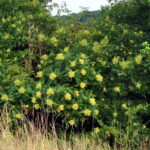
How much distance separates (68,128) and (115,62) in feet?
3.83

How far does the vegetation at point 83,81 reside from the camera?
4.83 metres

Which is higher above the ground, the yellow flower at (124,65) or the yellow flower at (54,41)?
the yellow flower at (54,41)

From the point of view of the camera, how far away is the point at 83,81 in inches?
197

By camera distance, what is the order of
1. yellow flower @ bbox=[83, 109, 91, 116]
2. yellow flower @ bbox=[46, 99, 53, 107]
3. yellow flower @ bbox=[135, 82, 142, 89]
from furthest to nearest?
yellow flower @ bbox=[135, 82, 142, 89], yellow flower @ bbox=[83, 109, 91, 116], yellow flower @ bbox=[46, 99, 53, 107]

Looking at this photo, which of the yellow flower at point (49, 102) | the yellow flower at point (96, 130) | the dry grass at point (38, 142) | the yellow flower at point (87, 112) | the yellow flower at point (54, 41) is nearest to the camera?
the dry grass at point (38, 142)

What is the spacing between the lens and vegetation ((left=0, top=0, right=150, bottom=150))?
483cm

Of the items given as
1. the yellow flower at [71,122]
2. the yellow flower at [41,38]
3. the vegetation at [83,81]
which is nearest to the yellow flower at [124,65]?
the vegetation at [83,81]

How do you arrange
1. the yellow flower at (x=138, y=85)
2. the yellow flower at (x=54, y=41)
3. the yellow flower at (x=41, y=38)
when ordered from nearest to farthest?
the yellow flower at (x=138, y=85) < the yellow flower at (x=54, y=41) < the yellow flower at (x=41, y=38)

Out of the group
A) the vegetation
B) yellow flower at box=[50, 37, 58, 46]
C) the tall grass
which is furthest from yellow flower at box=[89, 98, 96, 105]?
yellow flower at box=[50, 37, 58, 46]

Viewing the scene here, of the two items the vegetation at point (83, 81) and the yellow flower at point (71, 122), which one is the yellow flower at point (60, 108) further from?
the yellow flower at point (71, 122)

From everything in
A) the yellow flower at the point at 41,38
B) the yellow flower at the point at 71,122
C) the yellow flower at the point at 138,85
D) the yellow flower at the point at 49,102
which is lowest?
the yellow flower at the point at 71,122

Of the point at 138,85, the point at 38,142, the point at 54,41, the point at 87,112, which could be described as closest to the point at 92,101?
the point at 87,112

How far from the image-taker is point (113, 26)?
A: 6359 millimetres

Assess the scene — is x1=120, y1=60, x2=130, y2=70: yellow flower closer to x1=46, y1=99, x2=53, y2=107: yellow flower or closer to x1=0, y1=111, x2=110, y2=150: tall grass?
x1=0, y1=111, x2=110, y2=150: tall grass
